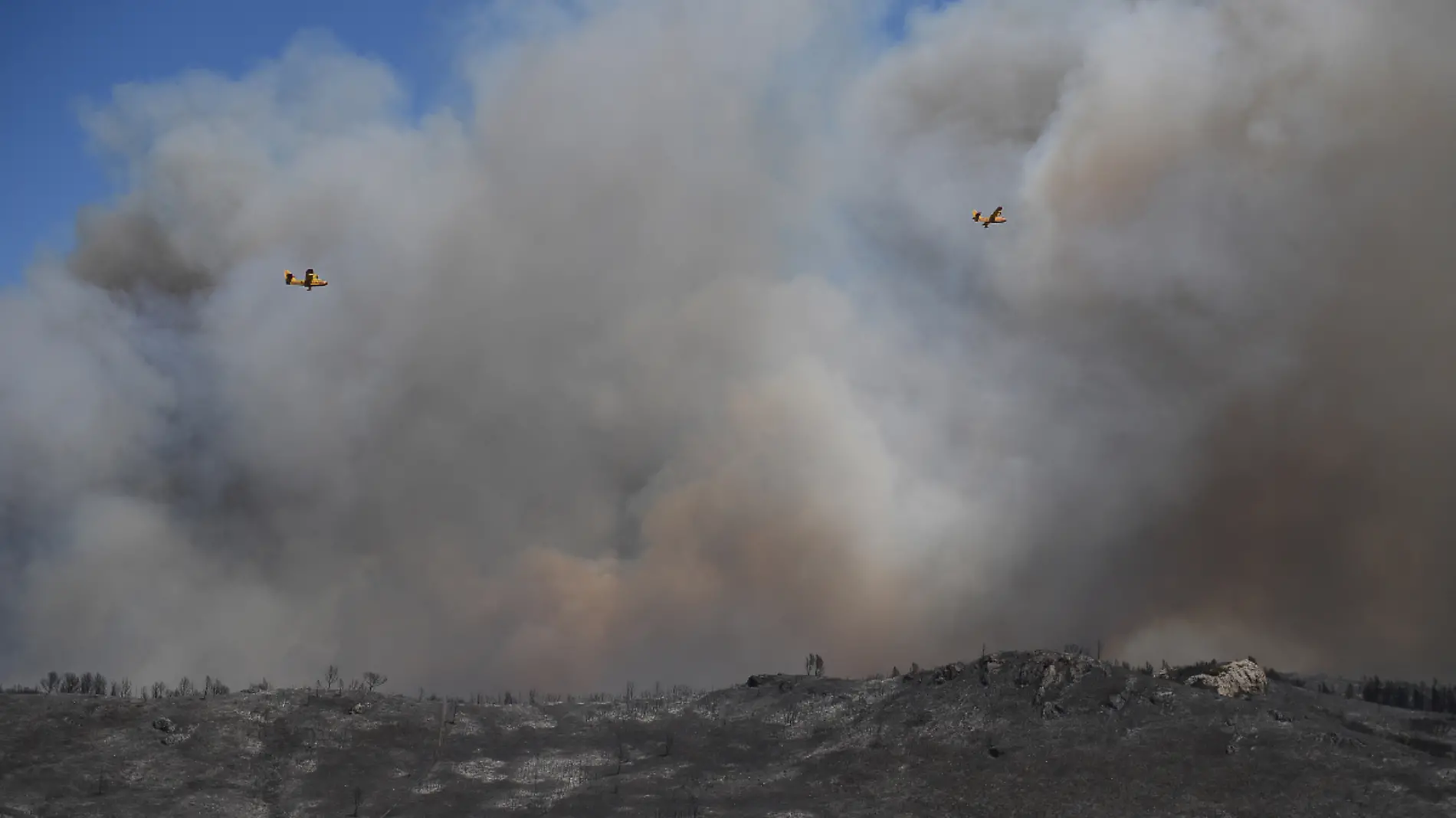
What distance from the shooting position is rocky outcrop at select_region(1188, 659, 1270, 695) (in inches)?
4921

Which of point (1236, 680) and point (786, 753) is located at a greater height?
point (1236, 680)

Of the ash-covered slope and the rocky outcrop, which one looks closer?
the ash-covered slope

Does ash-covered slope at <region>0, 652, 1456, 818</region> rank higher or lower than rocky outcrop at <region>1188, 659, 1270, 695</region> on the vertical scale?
lower

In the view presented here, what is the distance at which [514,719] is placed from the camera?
136 metres

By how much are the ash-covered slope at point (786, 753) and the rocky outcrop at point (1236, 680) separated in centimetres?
87

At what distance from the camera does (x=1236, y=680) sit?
413ft

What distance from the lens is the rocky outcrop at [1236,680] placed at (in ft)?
410

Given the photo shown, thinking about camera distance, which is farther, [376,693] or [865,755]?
[376,693]

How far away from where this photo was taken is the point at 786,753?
12350cm

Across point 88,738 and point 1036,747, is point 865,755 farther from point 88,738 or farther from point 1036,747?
point 88,738

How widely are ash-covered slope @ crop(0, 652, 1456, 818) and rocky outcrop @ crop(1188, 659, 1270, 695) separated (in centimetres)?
87

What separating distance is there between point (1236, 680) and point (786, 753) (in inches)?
1785

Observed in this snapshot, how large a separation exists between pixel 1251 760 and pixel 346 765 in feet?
265

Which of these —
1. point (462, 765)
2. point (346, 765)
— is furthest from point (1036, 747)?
point (346, 765)
